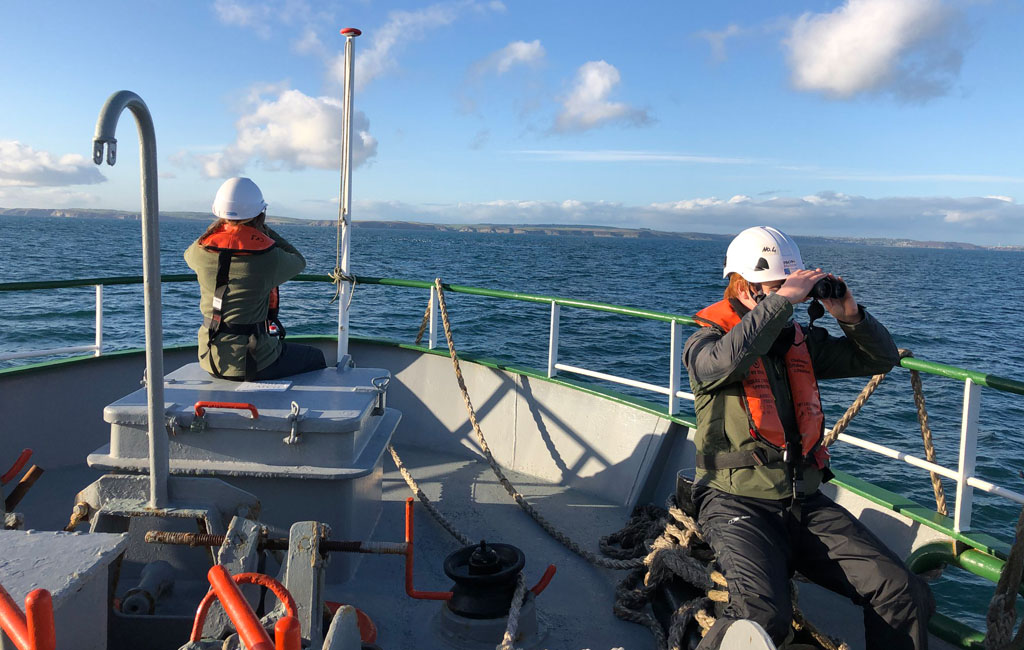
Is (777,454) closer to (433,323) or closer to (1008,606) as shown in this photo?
(1008,606)

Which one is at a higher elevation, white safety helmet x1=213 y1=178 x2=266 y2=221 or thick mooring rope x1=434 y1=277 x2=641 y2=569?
white safety helmet x1=213 y1=178 x2=266 y2=221

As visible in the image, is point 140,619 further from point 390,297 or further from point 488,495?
point 390,297

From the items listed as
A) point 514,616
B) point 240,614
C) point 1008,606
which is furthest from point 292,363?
point 1008,606

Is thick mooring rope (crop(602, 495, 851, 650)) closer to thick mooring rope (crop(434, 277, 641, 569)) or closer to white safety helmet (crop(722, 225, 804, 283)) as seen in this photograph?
thick mooring rope (crop(434, 277, 641, 569))

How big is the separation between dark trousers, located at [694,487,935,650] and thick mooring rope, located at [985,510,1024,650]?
33 cm

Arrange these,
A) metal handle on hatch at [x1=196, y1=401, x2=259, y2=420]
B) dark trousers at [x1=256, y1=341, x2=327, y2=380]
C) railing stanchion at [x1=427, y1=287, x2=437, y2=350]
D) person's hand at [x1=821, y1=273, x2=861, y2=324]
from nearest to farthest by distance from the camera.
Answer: person's hand at [x1=821, y1=273, x2=861, y2=324]
metal handle on hatch at [x1=196, y1=401, x2=259, y2=420]
dark trousers at [x1=256, y1=341, x2=327, y2=380]
railing stanchion at [x1=427, y1=287, x2=437, y2=350]

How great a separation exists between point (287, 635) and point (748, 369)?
204 centimetres

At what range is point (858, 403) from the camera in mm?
3543

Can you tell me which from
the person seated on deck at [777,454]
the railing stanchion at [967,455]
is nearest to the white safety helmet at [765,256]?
the person seated on deck at [777,454]

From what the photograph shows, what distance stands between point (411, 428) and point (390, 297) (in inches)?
872

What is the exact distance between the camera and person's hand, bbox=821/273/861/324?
2.89 meters

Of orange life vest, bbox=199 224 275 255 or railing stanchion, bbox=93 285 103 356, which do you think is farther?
railing stanchion, bbox=93 285 103 356

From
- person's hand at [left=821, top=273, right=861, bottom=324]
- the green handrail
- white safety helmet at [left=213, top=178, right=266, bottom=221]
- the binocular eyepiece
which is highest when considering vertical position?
white safety helmet at [left=213, top=178, right=266, bottom=221]

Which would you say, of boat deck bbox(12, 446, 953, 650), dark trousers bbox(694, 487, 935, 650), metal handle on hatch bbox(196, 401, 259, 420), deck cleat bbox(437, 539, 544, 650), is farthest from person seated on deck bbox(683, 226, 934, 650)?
metal handle on hatch bbox(196, 401, 259, 420)
